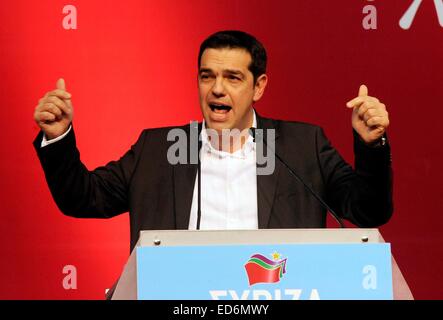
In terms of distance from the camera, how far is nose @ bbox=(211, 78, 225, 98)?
2404 mm

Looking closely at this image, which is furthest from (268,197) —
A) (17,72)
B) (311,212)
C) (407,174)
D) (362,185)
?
(17,72)

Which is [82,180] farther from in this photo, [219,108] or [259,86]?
[259,86]

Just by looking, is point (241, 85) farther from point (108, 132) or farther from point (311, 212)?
point (108, 132)

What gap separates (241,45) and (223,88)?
0.44 feet

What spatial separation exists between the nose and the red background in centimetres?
50

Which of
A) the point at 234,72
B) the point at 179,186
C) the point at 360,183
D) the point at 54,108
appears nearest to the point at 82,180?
the point at 179,186

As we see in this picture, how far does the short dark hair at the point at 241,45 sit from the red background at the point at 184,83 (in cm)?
38

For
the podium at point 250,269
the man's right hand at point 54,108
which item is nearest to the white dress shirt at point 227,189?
the man's right hand at point 54,108

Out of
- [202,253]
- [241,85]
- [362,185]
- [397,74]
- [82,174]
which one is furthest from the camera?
[397,74]

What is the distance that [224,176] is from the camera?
245cm

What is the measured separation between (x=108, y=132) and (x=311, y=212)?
83 cm

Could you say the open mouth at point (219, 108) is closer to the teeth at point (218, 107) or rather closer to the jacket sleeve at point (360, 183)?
the teeth at point (218, 107)

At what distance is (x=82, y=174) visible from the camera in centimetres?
231

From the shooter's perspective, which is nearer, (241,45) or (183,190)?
(183,190)
